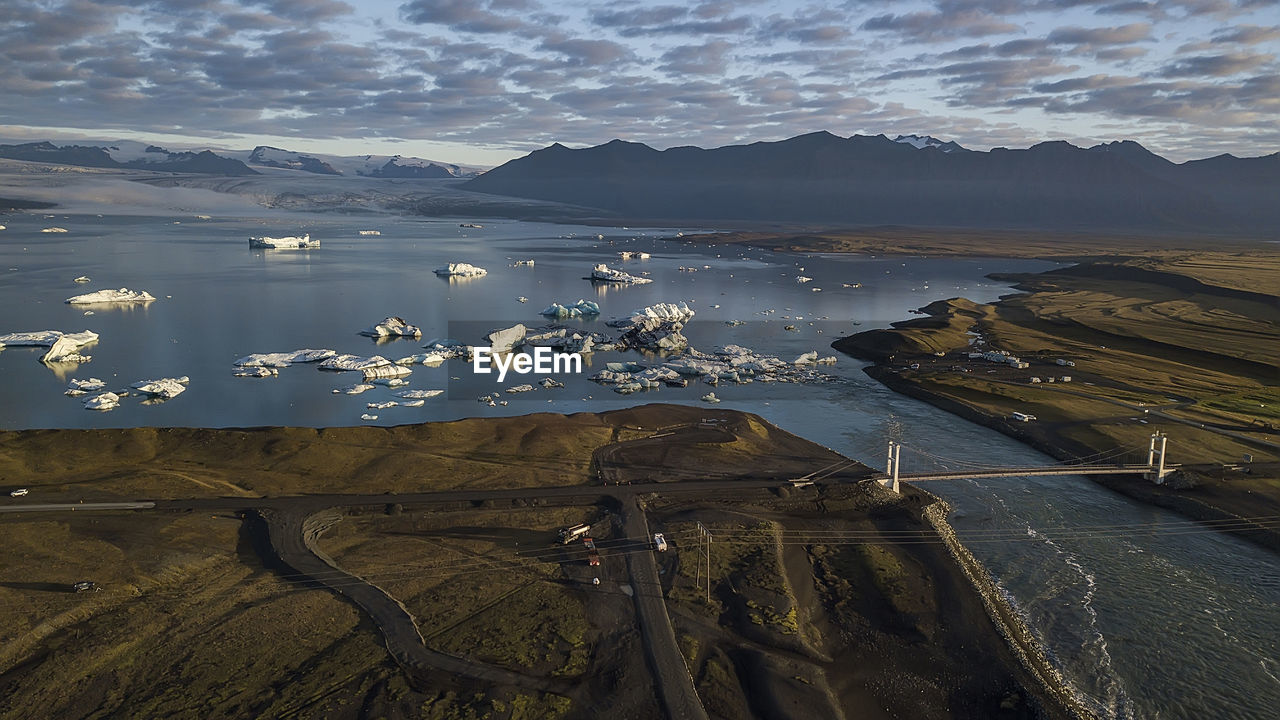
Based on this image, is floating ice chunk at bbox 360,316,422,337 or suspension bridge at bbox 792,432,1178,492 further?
floating ice chunk at bbox 360,316,422,337

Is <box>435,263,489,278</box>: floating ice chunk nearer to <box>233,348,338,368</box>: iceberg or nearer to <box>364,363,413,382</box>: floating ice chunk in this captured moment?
<box>233,348,338,368</box>: iceberg

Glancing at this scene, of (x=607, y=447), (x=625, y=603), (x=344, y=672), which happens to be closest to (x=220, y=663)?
(x=344, y=672)

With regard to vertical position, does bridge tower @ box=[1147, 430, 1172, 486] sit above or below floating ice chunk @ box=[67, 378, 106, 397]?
below

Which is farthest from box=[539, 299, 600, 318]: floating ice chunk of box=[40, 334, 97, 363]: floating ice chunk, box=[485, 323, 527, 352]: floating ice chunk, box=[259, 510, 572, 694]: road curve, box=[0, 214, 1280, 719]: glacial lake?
box=[259, 510, 572, 694]: road curve

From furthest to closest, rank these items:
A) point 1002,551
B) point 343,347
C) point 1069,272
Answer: point 1069,272, point 343,347, point 1002,551

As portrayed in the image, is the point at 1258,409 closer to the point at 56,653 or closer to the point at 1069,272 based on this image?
the point at 56,653

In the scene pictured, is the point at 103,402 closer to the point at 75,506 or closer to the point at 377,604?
the point at 75,506

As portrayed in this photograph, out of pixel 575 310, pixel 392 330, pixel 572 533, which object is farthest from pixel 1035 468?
pixel 392 330
